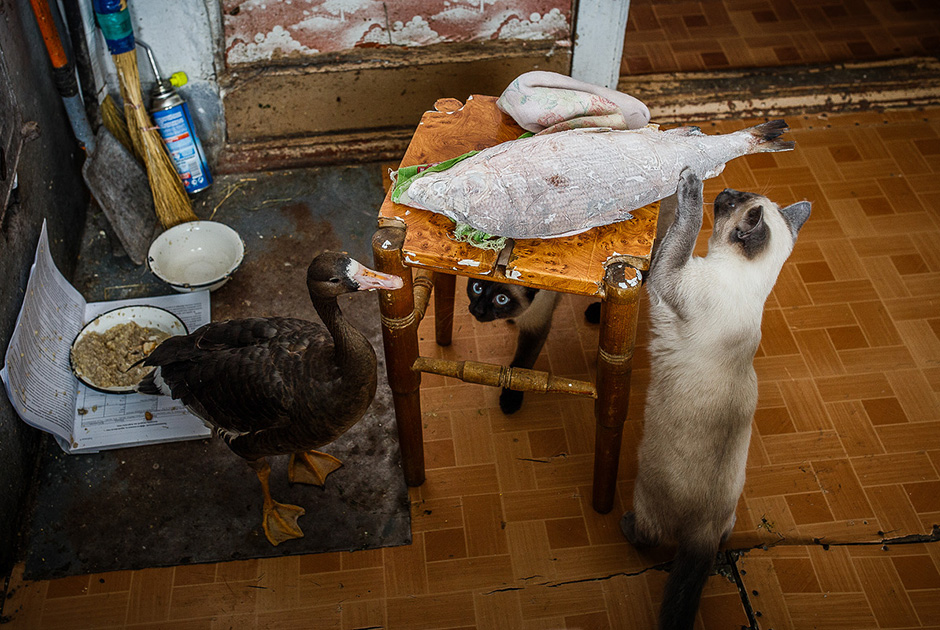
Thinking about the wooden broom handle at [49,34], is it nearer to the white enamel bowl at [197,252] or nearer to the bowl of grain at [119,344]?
the white enamel bowl at [197,252]

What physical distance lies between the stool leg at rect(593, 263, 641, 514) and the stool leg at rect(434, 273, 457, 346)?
2.44ft

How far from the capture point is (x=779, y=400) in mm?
2668

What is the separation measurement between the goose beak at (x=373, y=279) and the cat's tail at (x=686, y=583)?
3.30 ft

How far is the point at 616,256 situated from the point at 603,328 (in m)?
0.18

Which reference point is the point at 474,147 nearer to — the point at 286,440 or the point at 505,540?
the point at 286,440

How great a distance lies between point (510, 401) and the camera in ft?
8.55

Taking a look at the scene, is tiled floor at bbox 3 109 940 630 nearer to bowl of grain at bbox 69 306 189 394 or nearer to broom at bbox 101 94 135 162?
bowl of grain at bbox 69 306 189 394

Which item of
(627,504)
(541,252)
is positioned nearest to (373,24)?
(541,252)

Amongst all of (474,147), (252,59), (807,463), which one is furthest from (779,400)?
(252,59)

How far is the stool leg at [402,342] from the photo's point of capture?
1.83 m

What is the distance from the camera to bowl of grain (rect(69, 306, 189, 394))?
2584 millimetres

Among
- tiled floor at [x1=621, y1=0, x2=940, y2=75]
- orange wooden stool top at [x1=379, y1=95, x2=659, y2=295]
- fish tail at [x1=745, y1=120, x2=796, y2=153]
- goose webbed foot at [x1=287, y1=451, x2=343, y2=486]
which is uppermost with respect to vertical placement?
fish tail at [x1=745, y1=120, x2=796, y2=153]

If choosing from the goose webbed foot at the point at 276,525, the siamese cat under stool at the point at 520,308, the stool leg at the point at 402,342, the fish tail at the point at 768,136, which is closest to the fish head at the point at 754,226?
the fish tail at the point at 768,136

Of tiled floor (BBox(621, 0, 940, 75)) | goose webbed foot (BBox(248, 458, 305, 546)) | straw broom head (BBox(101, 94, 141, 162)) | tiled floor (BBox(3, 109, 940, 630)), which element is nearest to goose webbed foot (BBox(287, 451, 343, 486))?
goose webbed foot (BBox(248, 458, 305, 546))
